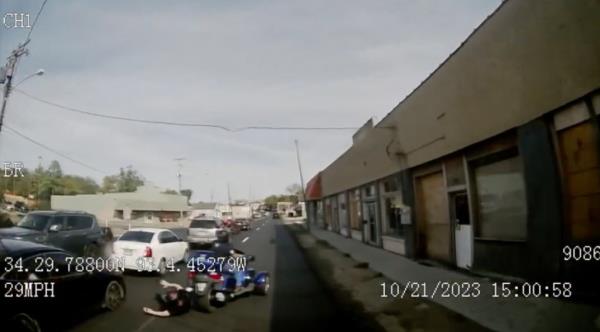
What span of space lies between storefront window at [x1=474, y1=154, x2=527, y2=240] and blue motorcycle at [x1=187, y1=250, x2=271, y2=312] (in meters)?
6.00

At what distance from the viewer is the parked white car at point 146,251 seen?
13.6 m

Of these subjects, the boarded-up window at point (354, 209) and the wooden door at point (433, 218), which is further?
the boarded-up window at point (354, 209)

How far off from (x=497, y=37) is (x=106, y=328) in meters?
9.73

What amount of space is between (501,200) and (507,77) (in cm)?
316

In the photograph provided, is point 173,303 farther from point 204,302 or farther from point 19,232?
point 19,232

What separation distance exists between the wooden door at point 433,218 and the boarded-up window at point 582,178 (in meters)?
5.95

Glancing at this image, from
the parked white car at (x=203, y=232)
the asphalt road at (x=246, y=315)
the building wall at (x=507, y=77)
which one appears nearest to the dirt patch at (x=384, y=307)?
the asphalt road at (x=246, y=315)

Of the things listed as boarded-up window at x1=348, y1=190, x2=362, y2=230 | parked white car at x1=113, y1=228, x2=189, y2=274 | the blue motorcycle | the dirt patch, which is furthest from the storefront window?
boarded-up window at x1=348, y1=190, x2=362, y2=230

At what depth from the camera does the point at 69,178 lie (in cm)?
9675

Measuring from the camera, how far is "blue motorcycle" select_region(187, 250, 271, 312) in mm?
8719

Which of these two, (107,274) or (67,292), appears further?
(107,274)

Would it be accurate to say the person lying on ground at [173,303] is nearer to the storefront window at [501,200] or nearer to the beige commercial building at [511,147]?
the beige commercial building at [511,147]

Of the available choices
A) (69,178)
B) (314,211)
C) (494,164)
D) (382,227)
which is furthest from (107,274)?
(69,178)

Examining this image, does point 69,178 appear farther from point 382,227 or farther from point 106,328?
point 106,328
